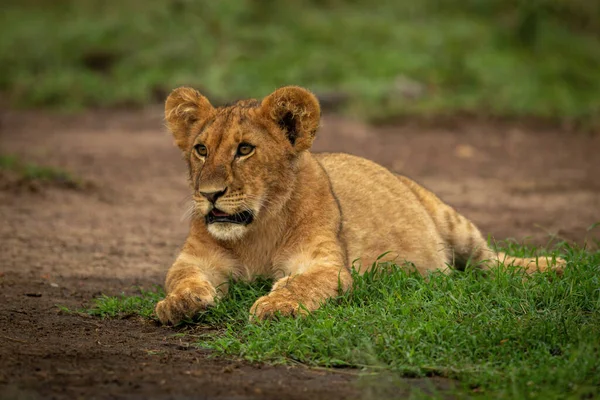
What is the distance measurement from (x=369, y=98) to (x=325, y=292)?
1059cm

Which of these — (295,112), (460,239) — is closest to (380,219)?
(460,239)

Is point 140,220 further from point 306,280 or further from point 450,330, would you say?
point 450,330

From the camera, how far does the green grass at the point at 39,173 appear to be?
991 centimetres

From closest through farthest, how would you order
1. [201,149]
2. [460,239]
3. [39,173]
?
[201,149] → [460,239] → [39,173]

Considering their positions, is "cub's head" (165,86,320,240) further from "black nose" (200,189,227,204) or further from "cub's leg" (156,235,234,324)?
"cub's leg" (156,235,234,324)

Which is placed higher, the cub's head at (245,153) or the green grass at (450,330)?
the cub's head at (245,153)

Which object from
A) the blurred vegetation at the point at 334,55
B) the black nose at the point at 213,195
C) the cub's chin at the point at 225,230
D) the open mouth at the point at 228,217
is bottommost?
the blurred vegetation at the point at 334,55

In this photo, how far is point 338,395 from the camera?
150 inches

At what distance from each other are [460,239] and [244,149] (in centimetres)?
185

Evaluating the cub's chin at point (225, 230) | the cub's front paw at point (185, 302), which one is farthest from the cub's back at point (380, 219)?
the cub's front paw at point (185, 302)

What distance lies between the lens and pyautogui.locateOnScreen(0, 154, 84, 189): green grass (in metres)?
9.91

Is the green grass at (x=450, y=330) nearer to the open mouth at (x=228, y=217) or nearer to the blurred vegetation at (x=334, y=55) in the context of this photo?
the open mouth at (x=228, y=217)

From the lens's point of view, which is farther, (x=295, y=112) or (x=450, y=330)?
(x=295, y=112)

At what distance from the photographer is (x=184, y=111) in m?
5.47
